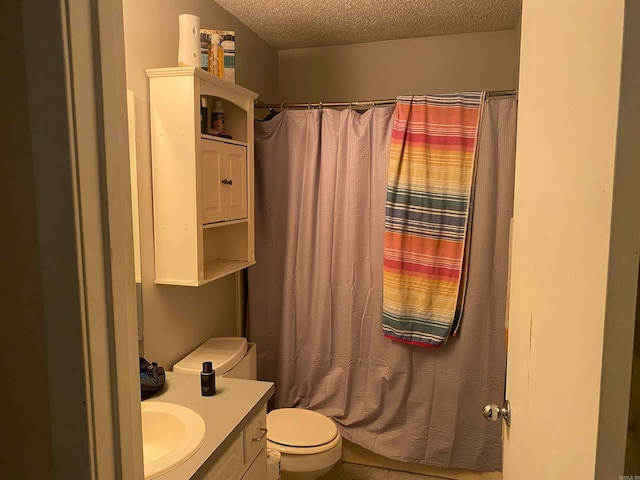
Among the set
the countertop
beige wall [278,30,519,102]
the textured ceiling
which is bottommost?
the countertop

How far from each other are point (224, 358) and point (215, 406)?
0.52m

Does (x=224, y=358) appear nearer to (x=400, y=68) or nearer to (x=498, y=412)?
(x=498, y=412)

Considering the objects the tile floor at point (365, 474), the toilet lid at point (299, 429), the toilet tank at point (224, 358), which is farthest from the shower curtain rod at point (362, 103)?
the tile floor at point (365, 474)

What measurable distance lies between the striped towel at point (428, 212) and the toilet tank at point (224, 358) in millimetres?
748

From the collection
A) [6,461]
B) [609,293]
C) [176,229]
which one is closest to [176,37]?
[176,229]

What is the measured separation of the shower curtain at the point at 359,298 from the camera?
2.32m

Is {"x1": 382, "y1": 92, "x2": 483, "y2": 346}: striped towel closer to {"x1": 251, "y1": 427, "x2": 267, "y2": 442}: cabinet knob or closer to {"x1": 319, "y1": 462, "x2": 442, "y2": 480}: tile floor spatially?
{"x1": 319, "y1": 462, "x2": 442, "y2": 480}: tile floor

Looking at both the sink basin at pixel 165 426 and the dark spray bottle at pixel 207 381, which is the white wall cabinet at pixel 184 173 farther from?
the sink basin at pixel 165 426

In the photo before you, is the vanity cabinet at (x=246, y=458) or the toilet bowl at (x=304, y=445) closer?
the vanity cabinet at (x=246, y=458)

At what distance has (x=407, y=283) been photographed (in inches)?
95.3

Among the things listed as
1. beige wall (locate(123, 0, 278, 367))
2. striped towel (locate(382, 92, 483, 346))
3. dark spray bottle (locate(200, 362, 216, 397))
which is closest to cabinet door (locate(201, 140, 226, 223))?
beige wall (locate(123, 0, 278, 367))

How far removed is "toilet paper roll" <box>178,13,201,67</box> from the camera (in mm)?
1824

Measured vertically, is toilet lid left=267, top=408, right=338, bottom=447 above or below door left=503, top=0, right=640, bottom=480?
below

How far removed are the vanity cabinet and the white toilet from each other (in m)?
0.34
